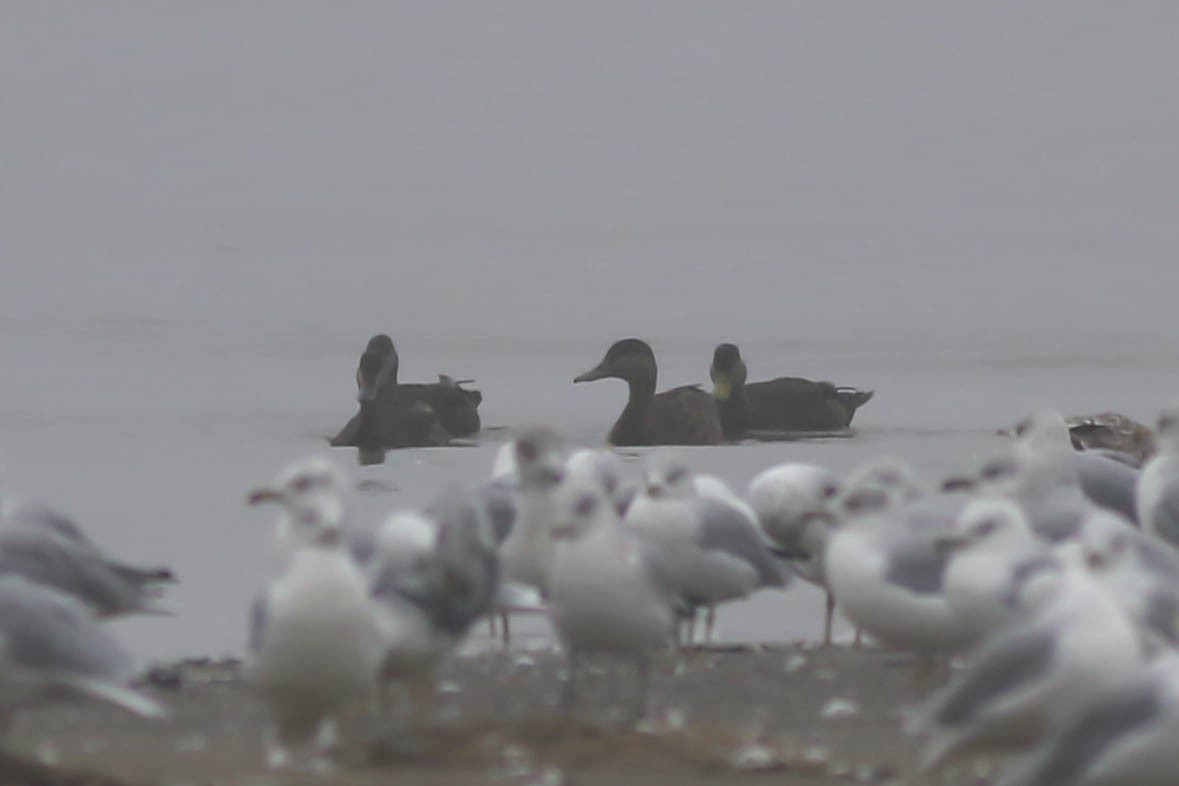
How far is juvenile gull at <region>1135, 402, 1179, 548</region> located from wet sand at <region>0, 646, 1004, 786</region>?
1311mm

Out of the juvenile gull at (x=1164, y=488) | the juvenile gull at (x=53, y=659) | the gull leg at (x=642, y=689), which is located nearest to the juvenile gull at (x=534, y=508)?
the gull leg at (x=642, y=689)

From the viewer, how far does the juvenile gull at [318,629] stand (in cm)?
958

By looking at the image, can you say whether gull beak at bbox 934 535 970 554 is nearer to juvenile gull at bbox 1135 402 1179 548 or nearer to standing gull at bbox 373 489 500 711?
standing gull at bbox 373 489 500 711

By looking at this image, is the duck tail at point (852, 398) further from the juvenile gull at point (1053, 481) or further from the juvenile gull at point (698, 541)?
the juvenile gull at point (698, 541)

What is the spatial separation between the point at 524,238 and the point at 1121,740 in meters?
59.5

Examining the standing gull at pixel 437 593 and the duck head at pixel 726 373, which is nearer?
the standing gull at pixel 437 593

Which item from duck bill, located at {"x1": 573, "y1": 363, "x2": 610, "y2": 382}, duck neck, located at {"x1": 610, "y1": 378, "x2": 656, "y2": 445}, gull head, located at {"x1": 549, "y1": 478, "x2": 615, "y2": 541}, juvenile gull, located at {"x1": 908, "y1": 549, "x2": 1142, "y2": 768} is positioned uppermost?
duck bill, located at {"x1": 573, "y1": 363, "x2": 610, "y2": 382}

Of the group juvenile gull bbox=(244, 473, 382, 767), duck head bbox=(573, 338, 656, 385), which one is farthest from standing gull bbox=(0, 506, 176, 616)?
duck head bbox=(573, 338, 656, 385)

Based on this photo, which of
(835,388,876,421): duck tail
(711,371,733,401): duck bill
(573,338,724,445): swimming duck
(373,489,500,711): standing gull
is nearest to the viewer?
(373,489,500,711): standing gull

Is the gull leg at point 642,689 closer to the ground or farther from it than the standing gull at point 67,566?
closer to the ground

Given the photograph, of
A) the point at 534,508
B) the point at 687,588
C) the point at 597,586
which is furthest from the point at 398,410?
the point at 597,586

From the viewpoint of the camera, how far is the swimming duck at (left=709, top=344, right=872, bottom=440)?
2733 centimetres

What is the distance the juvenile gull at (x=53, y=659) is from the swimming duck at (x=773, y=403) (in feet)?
57.3

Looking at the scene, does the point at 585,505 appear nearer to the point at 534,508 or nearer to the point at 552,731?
the point at 552,731
